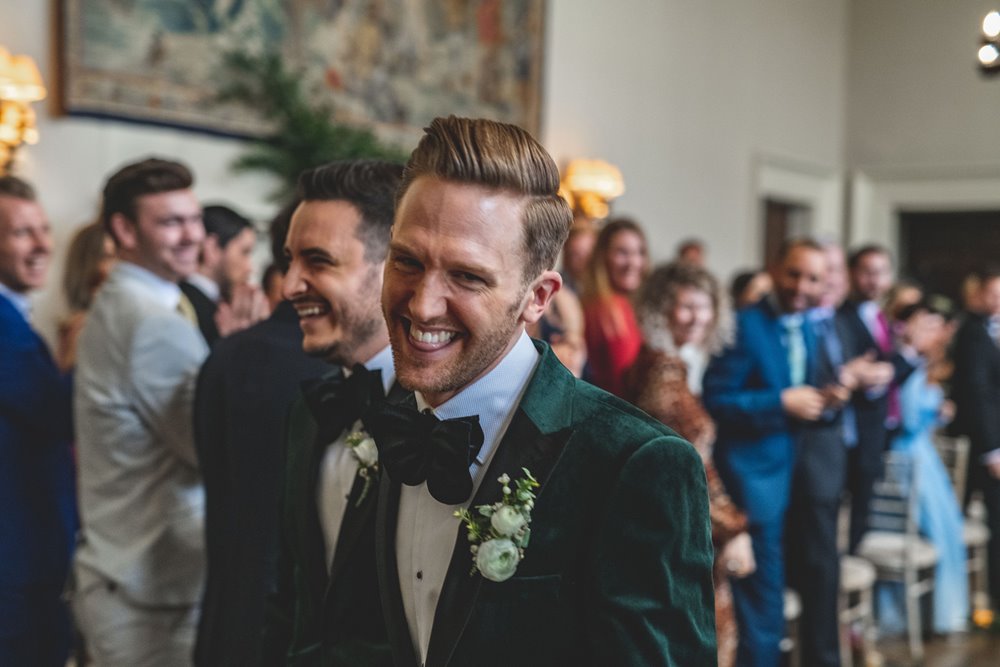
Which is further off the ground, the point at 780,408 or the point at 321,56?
the point at 321,56

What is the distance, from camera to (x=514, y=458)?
140cm

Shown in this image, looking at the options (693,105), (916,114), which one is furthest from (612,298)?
(916,114)

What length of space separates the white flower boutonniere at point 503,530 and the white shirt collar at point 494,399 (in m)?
0.11

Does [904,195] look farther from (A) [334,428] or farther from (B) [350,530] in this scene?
(B) [350,530]

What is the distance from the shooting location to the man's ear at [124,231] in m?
2.88

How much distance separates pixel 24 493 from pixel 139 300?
630 millimetres

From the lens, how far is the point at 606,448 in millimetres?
1355

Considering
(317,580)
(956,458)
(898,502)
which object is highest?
(317,580)

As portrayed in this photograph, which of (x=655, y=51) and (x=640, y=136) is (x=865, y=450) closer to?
(x=640, y=136)

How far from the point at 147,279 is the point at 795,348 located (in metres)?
2.76

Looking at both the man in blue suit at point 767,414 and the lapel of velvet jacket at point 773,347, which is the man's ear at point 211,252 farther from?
the lapel of velvet jacket at point 773,347

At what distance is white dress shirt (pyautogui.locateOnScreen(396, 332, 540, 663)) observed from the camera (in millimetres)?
1437

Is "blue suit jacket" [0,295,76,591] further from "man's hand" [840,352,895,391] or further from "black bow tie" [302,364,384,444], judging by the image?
"man's hand" [840,352,895,391]

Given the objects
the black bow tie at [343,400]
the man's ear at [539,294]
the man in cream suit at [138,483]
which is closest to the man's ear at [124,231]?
the man in cream suit at [138,483]
